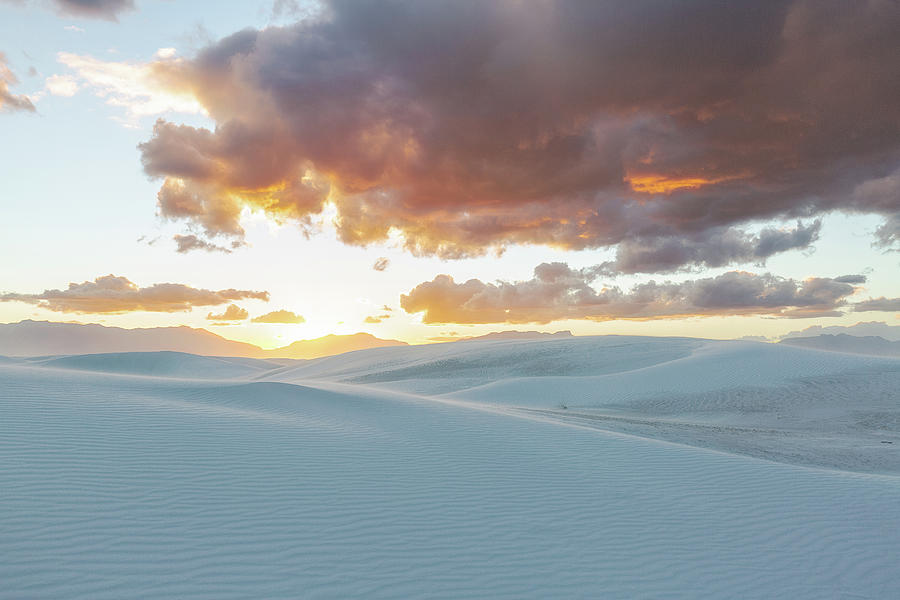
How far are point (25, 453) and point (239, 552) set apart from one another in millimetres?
3571

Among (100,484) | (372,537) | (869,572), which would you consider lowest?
(869,572)

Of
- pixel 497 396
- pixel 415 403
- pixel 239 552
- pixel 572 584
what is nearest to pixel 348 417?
pixel 415 403

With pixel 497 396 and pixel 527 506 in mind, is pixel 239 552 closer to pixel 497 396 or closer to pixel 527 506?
pixel 527 506

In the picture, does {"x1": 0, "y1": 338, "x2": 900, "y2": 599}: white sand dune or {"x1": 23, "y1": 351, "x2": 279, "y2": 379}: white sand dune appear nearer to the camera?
{"x1": 0, "y1": 338, "x2": 900, "y2": 599}: white sand dune

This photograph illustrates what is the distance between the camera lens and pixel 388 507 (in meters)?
6.31

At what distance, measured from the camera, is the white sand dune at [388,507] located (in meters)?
4.78

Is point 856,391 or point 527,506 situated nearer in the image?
point 527,506

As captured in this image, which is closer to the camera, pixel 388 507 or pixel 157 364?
pixel 388 507

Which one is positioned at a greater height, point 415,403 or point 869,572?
point 415,403

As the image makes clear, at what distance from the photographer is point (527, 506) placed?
22.3 ft

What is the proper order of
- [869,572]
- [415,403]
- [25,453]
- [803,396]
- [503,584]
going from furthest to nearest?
[803,396] → [415,403] → [25,453] → [869,572] → [503,584]

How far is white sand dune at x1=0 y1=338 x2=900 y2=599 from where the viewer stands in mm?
4781

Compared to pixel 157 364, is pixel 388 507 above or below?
below

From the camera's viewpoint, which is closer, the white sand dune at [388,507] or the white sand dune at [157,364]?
the white sand dune at [388,507]
